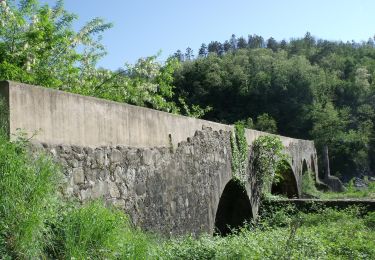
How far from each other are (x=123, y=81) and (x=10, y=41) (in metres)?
3.84

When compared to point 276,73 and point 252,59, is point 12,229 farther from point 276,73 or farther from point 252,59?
point 252,59

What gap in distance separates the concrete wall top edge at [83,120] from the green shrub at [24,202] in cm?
41

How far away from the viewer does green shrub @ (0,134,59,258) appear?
295cm

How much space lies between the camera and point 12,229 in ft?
9.72

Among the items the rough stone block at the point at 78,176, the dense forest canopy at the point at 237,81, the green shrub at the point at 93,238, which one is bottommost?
the green shrub at the point at 93,238

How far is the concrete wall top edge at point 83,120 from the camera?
3.86 metres

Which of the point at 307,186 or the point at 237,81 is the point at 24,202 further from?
the point at 237,81

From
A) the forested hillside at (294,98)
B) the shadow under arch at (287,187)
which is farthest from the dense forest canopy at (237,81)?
the shadow under arch at (287,187)

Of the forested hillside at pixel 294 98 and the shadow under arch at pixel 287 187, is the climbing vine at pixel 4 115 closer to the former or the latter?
the shadow under arch at pixel 287 187

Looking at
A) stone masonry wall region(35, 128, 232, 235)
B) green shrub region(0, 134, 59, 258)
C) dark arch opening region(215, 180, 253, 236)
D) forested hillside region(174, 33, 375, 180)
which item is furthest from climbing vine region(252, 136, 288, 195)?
forested hillside region(174, 33, 375, 180)

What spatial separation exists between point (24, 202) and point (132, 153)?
95.0 inches

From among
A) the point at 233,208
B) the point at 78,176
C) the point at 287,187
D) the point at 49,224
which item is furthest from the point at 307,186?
the point at 49,224

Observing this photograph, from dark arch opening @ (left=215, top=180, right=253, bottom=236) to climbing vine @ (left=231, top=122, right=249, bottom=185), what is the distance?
1.17 feet

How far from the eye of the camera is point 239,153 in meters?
10.1
